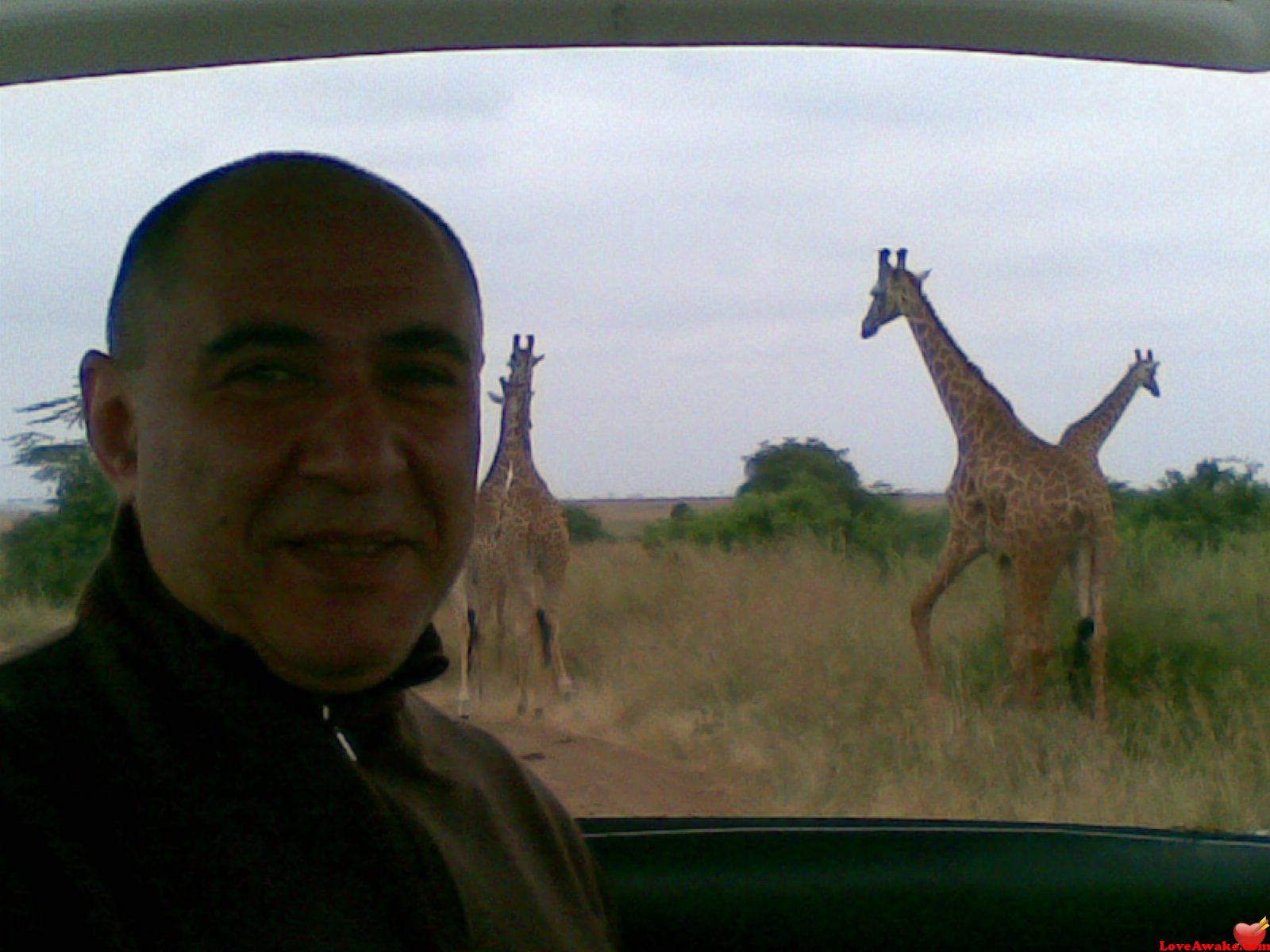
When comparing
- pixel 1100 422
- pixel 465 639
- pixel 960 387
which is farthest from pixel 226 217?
pixel 960 387

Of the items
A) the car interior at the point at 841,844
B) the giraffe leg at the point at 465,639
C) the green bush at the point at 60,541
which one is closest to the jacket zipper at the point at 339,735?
Result: the green bush at the point at 60,541

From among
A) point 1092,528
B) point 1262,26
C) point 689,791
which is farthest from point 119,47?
point 1092,528

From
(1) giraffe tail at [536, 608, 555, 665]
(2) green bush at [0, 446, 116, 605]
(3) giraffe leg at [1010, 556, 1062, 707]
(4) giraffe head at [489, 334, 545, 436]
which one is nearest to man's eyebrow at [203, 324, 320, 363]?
(2) green bush at [0, 446, 116, 605]

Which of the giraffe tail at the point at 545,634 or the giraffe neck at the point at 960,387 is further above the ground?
the giraffe neck at the point at 960,387

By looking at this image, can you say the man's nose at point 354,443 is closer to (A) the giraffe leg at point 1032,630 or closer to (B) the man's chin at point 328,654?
(B) the man's chin at point 328,654

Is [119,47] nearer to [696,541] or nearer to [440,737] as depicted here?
[440,737]

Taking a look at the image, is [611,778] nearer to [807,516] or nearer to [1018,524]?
[807,516]

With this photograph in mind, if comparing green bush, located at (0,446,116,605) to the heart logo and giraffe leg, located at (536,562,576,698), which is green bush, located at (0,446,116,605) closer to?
giraffe leg, located at (536,562,576,698)
